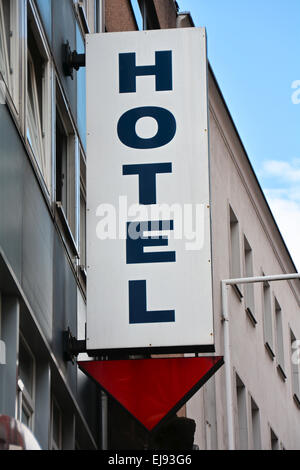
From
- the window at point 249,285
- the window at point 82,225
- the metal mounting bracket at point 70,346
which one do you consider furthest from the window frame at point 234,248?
the metal mounting bracket at point 70,346

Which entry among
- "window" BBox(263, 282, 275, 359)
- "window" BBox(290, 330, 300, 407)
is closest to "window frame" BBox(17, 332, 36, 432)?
"window" BBox(263, 282, 275, 359)

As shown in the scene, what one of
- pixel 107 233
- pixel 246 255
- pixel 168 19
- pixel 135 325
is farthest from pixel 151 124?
pixel 246 255

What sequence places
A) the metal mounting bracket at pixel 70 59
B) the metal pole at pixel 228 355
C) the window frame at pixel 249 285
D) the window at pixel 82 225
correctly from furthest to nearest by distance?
1. the window frame at pixel 249 285
2. the metal pole at pixel 228 355
3. the window at pixel 82 225
4. the metal mounting bracket at pixel 70 59

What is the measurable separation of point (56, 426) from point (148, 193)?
2568 mm

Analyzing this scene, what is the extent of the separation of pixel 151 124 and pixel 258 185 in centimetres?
1656

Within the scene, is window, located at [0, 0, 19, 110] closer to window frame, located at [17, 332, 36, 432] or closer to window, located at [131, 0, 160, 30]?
window frame, located at [17, 332, 36, 432]

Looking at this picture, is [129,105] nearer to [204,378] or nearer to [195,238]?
[195,238]

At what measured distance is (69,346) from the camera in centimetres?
1209

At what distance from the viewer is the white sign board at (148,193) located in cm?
1127

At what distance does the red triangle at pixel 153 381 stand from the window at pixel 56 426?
111 cm

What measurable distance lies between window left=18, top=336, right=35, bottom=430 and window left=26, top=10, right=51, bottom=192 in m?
1.66

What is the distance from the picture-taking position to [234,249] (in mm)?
25516

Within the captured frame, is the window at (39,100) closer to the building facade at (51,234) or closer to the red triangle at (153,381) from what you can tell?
the building facade at (51,234)

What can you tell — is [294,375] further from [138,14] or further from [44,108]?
[44,108]
